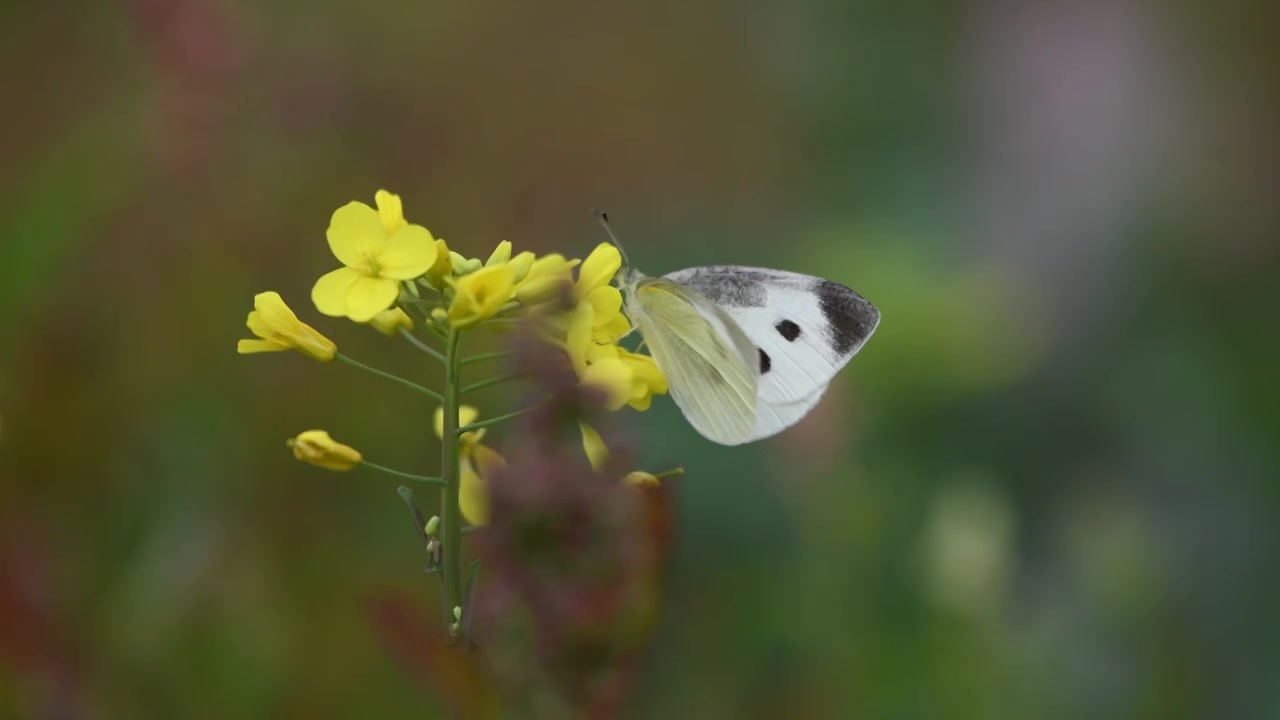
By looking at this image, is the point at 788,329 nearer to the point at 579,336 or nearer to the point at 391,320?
the point at 579,336

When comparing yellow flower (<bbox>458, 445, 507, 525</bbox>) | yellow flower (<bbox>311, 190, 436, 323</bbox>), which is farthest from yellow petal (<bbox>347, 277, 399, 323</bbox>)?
yellow flower (<bbox>458, 445, 507, 525</bbox>)

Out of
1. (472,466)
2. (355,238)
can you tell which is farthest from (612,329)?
(355,238)

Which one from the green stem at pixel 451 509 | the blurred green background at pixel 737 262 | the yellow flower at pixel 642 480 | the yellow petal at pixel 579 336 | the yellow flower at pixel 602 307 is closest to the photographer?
the green stem at pixel 451 509

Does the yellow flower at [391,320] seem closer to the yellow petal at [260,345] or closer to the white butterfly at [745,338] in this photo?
the yellow petal at [260,345]

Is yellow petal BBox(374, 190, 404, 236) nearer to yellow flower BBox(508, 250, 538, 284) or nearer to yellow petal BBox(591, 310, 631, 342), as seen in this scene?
yellow flower BBox(508, 250, 538, 284)

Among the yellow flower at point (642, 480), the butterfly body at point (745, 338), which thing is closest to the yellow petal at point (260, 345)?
the yellow flower at point (642, 480)

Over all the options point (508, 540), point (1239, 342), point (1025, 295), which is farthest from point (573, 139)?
point (508, 540)
